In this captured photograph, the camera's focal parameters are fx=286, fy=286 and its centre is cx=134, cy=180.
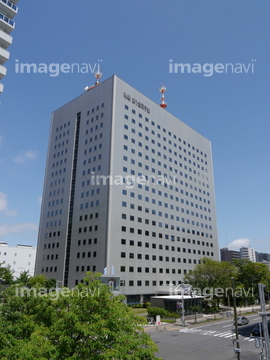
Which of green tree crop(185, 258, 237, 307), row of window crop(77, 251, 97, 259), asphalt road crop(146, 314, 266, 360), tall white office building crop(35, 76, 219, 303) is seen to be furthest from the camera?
tall white office building crop(35, 76, 219, 303)

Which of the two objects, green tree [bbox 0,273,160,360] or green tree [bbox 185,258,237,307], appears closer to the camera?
green tree [bbox 0,273,160,360]

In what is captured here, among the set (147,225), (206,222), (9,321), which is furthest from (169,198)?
→ (9,321)

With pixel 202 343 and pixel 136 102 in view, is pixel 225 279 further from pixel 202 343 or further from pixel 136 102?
pixel 136 102

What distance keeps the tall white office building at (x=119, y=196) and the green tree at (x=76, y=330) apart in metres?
46.4

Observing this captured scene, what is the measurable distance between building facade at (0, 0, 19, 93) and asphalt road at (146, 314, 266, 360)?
46679mm

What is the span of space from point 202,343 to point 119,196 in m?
41.1

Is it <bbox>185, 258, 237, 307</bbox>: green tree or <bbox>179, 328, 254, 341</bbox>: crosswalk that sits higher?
<bbox>185, 258, 237, 307</bbox>: green tree

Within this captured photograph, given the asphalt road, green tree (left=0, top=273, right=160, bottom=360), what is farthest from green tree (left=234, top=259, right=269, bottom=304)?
green tree (left=0, top=273, right=160, bottom=360)

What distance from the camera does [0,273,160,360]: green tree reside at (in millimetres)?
12867

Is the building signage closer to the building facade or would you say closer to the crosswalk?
the building facade

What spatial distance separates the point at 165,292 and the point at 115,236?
22560 millimetres

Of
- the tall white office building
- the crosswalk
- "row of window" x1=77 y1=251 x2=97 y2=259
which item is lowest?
the crosswalk

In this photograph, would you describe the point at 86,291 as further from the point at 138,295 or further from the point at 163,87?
the point at 163,87

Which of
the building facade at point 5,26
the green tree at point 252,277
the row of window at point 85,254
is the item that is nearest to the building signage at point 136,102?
the building facade at point 5,26
